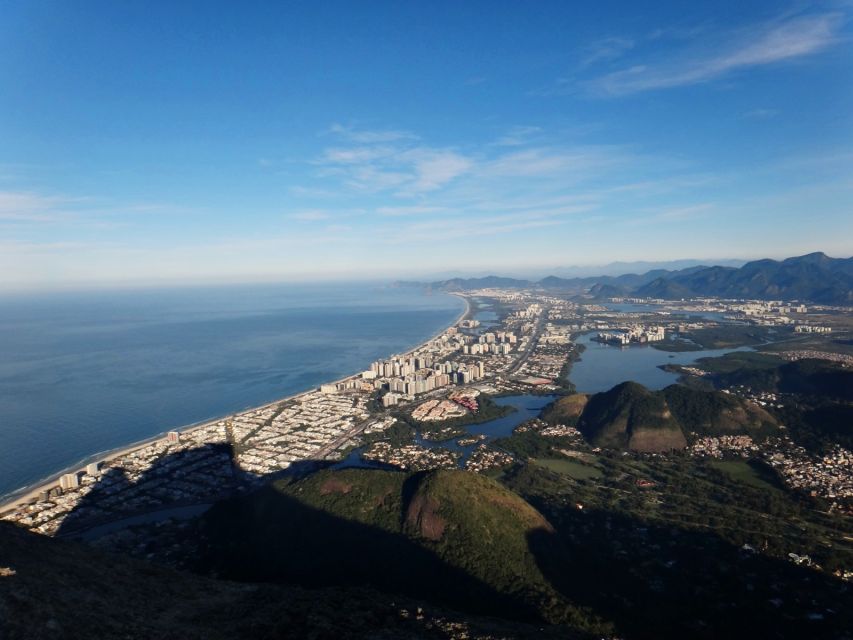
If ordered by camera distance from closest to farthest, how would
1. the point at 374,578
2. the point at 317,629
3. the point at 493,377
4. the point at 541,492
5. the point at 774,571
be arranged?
the point at 317,629, the point at 374,578, the point at 774,571, the point at 541,492, the point at 493,377

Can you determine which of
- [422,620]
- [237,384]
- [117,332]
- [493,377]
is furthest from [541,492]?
[117,332]

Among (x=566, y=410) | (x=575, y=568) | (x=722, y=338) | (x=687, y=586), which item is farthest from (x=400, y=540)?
(x=722, y=338)

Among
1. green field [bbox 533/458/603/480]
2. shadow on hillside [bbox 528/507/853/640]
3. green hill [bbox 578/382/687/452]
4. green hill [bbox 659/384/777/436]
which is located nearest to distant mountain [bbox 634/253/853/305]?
green hill [bbox 659/384/777/436]

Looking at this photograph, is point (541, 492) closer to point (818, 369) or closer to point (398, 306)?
point (818, 369)

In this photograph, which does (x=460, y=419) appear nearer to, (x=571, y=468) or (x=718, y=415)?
(x=571, y=468)

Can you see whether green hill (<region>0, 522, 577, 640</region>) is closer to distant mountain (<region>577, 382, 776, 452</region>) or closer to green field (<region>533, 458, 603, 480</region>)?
green field (<region>533, 458, 603, 480</region>)

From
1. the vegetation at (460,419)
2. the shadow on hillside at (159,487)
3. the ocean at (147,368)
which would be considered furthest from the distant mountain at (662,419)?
the ocean at (147,368)
